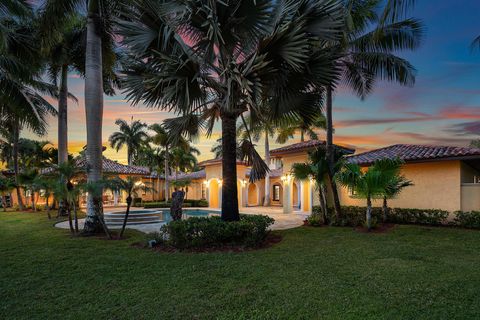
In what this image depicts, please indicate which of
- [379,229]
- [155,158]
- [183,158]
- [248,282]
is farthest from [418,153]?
[155,158]

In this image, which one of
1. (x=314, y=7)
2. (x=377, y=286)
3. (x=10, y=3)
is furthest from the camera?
(x=10, y=3)

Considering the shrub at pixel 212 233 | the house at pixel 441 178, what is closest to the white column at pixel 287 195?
the house at pixel 441 178

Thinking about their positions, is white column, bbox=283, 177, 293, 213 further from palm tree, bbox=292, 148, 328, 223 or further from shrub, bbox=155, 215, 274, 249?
shrub, bbox=155, 215, 274, 249

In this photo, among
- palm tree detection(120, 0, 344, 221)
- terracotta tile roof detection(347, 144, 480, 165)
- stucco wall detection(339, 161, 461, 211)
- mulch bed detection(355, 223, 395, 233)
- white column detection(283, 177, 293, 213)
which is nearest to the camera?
palm tree detection(120, 0, 344, 221)

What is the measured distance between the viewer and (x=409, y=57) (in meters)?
12.7

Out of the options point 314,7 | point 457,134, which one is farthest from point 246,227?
point 457,134

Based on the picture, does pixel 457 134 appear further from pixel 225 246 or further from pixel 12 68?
Result: pixel 12 68

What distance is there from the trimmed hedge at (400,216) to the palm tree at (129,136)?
113 ft

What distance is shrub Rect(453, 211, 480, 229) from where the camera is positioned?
1105 cm

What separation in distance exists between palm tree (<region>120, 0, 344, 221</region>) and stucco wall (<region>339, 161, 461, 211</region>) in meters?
6.99

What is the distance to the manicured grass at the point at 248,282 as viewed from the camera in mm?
4023

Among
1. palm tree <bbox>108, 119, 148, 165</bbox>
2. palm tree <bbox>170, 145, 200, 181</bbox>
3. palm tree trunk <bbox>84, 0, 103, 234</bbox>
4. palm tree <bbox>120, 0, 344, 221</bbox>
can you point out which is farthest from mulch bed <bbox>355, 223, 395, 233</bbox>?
palm tree <bbox>108, 119, 148, 165</bbox>

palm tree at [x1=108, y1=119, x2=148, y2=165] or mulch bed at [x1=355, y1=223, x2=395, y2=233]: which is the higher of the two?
palm tree at [x1=108, y1=119, x2=148, y2=165]

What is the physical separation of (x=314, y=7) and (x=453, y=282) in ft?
22.8
